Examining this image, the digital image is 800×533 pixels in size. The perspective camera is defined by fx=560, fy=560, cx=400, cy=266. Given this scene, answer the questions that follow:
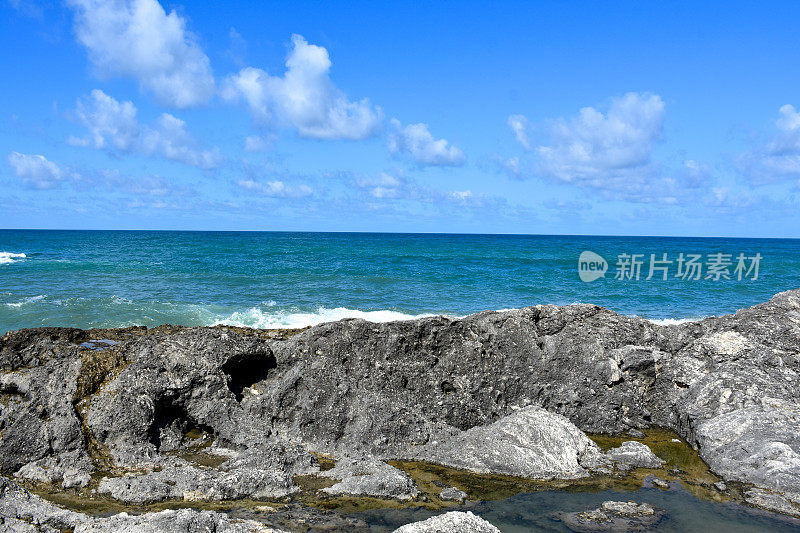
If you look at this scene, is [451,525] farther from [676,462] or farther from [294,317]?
[294,317]

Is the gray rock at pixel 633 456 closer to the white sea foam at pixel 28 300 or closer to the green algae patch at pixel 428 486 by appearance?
the green algae patch at pixel 428 486

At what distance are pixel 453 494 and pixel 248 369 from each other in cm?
351

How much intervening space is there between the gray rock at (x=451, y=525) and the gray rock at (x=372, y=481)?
A: 91 cm

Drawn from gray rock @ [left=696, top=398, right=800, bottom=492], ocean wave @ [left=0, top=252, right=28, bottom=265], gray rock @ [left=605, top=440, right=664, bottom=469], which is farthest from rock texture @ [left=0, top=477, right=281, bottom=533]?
ocean wave @ [left=0, top=252, right=28, bottom=265]

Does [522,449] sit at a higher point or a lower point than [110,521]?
higher

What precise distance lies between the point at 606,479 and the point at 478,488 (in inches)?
58.5

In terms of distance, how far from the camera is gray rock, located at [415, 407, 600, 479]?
20.6ft

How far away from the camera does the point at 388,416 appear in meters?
7.03

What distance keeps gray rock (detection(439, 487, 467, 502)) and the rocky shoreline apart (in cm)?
2

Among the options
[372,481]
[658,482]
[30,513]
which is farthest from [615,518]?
[30,513]

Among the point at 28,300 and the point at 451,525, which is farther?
the point at 28,300

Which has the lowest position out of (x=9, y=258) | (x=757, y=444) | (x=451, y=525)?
(x=9, y=258)

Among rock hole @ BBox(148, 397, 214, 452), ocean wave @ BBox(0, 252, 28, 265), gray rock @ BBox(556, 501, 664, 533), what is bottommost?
ocean wave @ BBox(0, 252, 28, 265)

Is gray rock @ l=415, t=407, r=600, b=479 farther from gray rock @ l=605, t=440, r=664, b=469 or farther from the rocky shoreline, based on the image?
gray rock @ l=605, t=440, r=664, b=469
